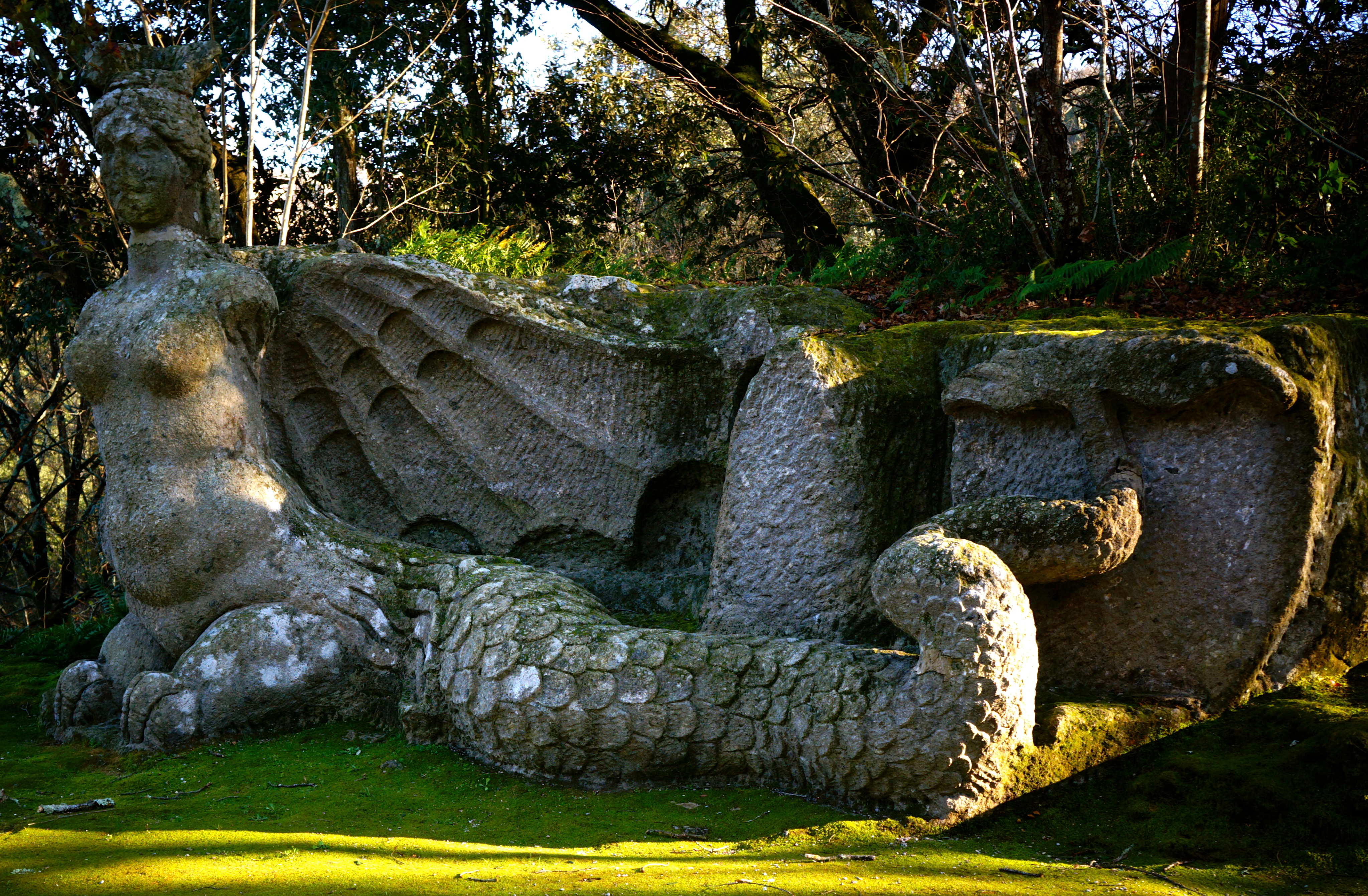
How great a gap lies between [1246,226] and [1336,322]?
1860mm

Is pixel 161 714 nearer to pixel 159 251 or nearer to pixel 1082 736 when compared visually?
pixel 159 251

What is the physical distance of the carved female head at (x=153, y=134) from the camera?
432 cm

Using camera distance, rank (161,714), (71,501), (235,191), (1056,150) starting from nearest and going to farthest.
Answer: (161,714)
(1056,150)
(235,191)
(71,501)

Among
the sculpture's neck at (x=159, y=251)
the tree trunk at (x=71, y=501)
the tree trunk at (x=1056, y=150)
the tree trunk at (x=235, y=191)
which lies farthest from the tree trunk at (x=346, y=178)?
the tree trunk at (x=1056, y=150)

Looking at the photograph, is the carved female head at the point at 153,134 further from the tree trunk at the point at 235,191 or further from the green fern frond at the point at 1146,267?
the green fern frond at the point at 1146,267

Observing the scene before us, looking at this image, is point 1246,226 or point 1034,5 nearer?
point 1246,226

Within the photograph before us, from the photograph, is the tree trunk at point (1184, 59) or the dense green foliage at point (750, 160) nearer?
the dense green foliage at point (750, 160)

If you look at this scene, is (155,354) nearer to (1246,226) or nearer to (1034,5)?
(1246,226)

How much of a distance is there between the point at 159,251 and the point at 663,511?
2489 millimetres

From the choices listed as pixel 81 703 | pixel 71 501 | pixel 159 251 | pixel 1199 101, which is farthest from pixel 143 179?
pixel 71 501

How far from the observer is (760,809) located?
3090mm

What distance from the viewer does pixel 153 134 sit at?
14.3 feet

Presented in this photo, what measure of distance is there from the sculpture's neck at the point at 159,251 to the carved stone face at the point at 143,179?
35 millimetres

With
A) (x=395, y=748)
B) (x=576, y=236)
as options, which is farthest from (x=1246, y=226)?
(x=576, y=236)
